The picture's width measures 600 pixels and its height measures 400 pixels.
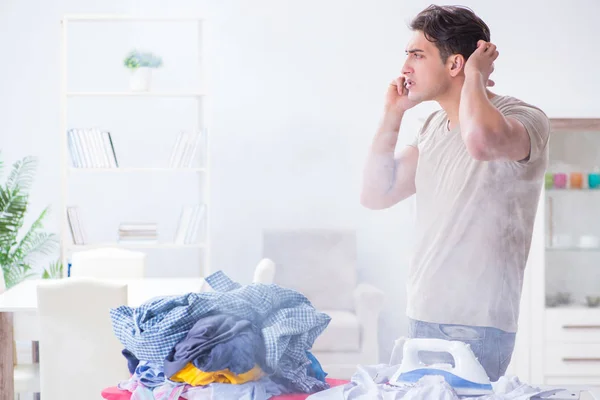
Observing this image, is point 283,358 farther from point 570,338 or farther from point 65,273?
point 65,273

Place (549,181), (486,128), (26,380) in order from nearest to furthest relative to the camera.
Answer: (486,128) < (26,380) < (549,181)

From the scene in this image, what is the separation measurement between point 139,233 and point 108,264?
8.8 inches

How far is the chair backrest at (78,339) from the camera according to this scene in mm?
1995

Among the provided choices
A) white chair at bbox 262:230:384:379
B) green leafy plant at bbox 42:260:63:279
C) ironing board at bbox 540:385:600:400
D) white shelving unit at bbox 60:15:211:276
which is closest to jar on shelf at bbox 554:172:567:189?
white chair at bbox 262:230:384:379

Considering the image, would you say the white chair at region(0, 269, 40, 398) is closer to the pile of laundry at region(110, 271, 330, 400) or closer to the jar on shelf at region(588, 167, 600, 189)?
the pile of laundry at region(110, 271, 330, 400)

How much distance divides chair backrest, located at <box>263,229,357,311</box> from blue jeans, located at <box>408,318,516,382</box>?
1203 millimetres

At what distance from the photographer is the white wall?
2787mm

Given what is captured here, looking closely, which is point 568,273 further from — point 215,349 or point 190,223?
point 215,349

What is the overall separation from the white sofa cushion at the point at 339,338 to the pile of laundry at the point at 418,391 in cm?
Answer: 135

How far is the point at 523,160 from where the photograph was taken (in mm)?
1387

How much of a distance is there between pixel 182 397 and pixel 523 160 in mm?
725

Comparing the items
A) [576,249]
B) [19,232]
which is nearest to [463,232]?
[576,249]

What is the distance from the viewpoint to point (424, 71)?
4.82 feet

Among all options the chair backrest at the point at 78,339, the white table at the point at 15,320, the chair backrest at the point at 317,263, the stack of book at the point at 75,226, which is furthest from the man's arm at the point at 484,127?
the stack of book at the point at 75,226
